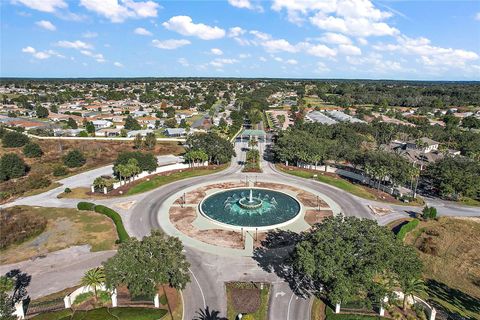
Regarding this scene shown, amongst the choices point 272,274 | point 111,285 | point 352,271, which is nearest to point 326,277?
point 352,271

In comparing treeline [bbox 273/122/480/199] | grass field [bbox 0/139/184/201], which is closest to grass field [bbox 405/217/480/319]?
treeline [bbox 273/122/480/199]

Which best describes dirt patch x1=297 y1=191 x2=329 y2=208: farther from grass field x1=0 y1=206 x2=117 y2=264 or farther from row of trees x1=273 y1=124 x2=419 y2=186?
grass field x1=0 y1=206 x2=117 y2=264

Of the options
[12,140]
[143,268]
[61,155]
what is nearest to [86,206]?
[143,268]

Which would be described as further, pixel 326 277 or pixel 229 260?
pixel 229 260

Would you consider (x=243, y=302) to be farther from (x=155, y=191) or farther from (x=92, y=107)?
(x=92, y=107)

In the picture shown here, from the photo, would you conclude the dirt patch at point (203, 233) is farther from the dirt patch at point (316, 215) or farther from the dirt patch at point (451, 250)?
the dirt patch at point (451, 250)

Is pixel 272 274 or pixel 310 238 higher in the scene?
pixel 310 238

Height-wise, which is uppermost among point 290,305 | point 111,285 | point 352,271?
point 352,271
